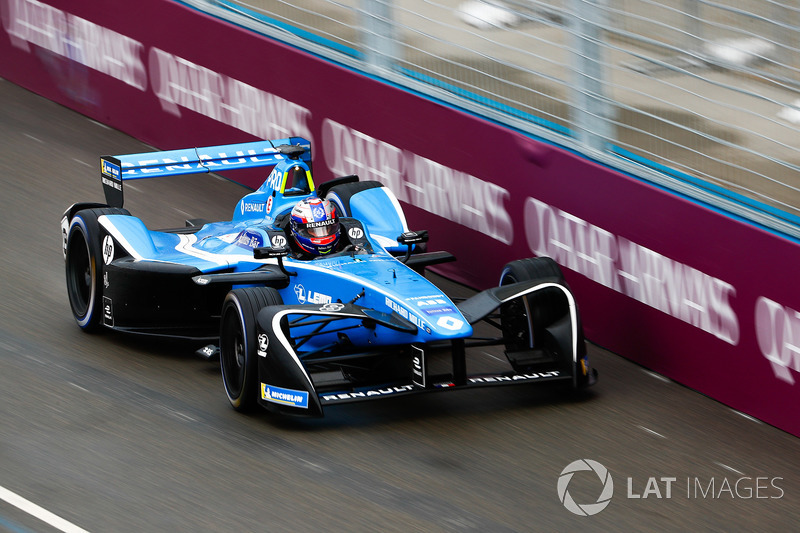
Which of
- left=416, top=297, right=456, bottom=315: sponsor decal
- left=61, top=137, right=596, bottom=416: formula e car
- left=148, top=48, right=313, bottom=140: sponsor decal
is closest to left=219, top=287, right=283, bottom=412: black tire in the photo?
left=61, top=137, right=596, bottom=416: formula e car

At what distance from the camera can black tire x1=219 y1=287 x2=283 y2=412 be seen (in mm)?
9289

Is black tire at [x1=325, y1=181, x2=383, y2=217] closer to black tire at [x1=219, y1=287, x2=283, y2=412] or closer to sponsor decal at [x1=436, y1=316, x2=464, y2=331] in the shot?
black tire at [x1=219, y1=287, x2=283, y2=412]

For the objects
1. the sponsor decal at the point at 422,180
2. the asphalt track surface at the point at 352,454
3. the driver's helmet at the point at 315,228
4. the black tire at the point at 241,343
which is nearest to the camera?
the asphalt track surface at the point at 352,454

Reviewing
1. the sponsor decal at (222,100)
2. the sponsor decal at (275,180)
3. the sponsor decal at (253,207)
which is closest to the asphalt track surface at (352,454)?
the sponsor decal at (253,207)

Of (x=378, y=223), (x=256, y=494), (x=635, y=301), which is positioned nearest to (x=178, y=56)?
(x=378, y=223)

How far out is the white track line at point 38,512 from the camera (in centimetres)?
787

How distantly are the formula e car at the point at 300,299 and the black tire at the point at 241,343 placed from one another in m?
0.01

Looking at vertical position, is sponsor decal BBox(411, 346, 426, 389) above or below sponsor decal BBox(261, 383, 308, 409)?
above

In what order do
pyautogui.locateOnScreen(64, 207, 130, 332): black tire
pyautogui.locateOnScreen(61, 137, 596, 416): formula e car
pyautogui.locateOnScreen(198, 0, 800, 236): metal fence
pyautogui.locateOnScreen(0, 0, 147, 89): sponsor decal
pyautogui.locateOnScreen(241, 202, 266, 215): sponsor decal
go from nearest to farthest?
pyautogui.locateOnScreen(61, 137, 596, 416): formula e car
pyautogui.locateOnScreen(198, 0, 800, 236): metal fence
pyautogui.locateOnScreen(64, 207, 130, 332): black tire
pyautogui.locateOnScreen(241, 202, 266, 215): sponsor decal
pyautogui.locateOnScreen(0, 0, 147, 89): sponsor decal

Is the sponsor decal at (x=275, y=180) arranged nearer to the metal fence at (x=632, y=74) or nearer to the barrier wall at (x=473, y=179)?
the barrier wall at (x=473, y=179)

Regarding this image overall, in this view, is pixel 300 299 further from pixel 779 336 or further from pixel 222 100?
pixel 222 100

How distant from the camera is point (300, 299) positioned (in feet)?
33.1

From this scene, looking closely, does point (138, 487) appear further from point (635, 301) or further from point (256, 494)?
point (635, 301)

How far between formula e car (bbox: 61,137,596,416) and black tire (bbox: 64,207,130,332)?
0.5 inches
